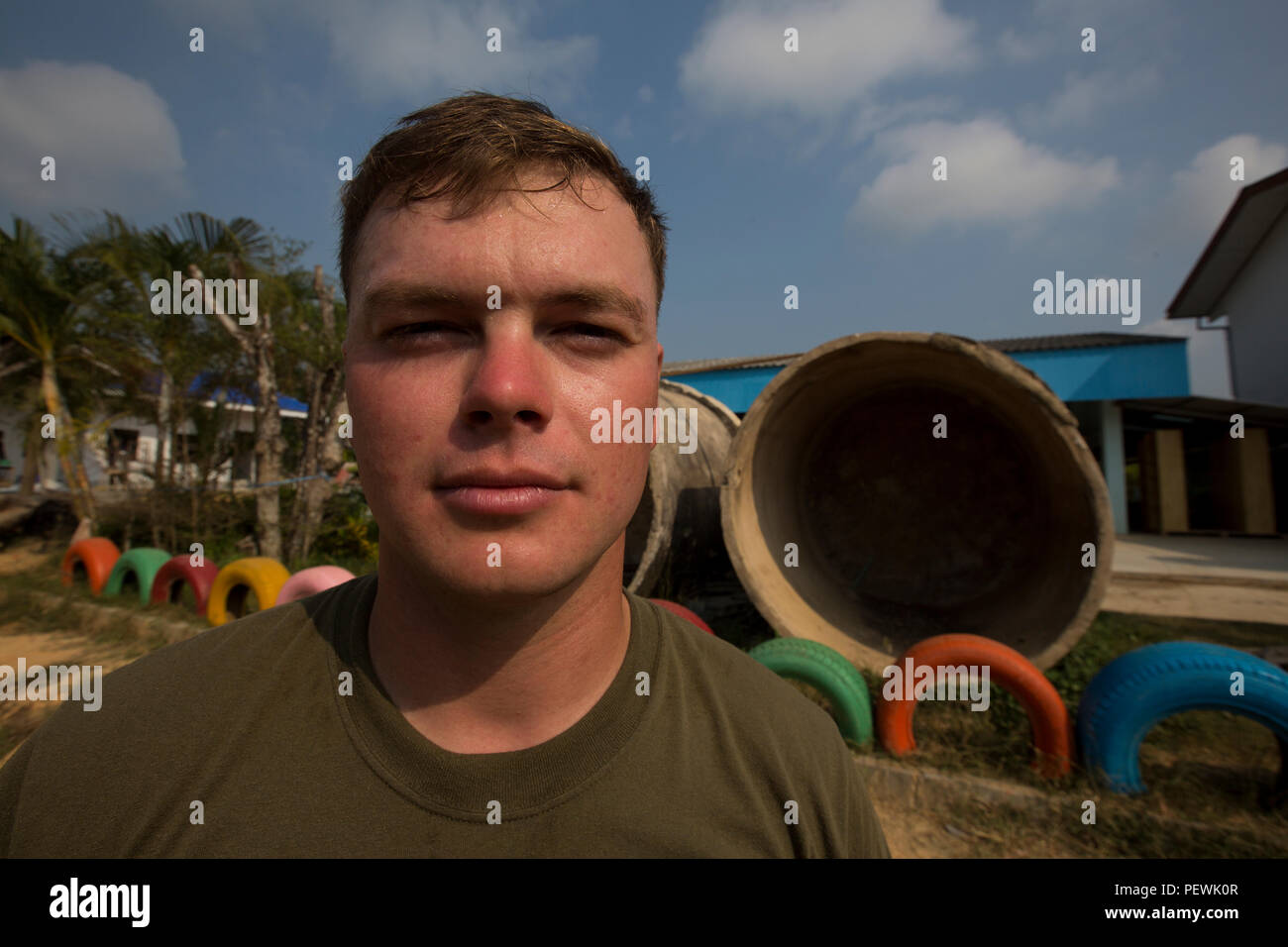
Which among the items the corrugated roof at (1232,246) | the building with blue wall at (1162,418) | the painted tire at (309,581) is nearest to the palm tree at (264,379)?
the painted tire at (309,581)

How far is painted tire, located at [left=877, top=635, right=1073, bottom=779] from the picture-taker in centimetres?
324

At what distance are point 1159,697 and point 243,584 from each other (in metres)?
7.19

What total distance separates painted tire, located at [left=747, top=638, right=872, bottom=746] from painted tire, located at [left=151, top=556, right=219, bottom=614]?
227 inches

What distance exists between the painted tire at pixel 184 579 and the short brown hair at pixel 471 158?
6448 millimetres

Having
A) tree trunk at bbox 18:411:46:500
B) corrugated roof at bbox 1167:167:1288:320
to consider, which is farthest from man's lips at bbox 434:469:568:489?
corrugated roof at bbox 1167:167:1288:320

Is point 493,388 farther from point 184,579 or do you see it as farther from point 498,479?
point 184,579

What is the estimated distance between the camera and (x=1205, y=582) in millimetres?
7219

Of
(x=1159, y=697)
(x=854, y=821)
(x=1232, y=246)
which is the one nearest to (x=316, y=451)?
(x=854, y=821)

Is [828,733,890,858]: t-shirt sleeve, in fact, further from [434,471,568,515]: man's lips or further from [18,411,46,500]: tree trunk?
[18,411,46,500]: tree trunk

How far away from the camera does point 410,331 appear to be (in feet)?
3.54

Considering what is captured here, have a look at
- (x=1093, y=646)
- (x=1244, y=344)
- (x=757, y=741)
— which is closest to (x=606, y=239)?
(x=757, y=741)

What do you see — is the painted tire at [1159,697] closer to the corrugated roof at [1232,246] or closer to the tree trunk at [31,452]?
the corrugated roof at [1232,246]

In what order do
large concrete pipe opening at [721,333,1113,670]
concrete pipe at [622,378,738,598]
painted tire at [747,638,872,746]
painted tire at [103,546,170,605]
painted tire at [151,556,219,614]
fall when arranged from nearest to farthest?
painted tire at [747,638,872,746] → large concrete pipe opening at [721,333,1113,670] → concrete pipe at [622,378,738,598] → painted tire at [151,556,219,614] → painted tire at [103,546,170,605]
